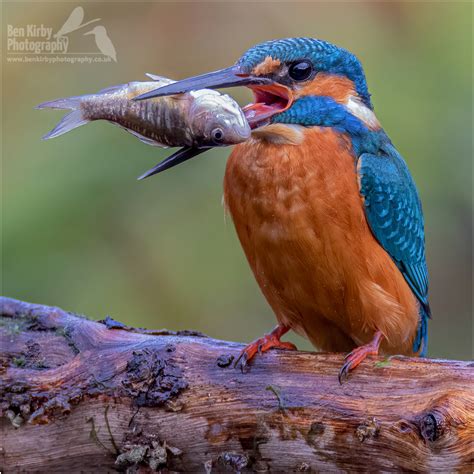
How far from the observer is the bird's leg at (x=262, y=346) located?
9.37 feet

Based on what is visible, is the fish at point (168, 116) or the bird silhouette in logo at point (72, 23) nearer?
the fish at point (168, 116)

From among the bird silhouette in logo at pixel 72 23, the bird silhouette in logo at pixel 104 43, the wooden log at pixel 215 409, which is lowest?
the wooden log at pixel 215 409

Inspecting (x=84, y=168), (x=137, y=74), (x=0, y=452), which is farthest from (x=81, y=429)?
(x=137, y=74)

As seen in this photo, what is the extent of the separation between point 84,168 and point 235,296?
122cm

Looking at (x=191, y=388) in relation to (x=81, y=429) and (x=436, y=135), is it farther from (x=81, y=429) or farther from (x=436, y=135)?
(x=436, y=135)

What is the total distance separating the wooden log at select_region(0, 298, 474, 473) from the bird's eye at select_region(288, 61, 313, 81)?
98 centimetres

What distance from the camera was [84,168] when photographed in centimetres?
476

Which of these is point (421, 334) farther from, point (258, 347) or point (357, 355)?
point (258, 347)

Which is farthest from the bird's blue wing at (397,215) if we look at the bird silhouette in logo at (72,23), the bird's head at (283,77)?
the bird silhouette in logo at (72,23)

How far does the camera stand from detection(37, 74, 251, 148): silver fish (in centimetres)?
267

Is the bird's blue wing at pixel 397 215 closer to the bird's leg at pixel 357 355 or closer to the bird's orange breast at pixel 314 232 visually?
the bird's orange breast at pixel 314 232

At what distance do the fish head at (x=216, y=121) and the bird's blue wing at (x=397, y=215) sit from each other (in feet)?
1.90

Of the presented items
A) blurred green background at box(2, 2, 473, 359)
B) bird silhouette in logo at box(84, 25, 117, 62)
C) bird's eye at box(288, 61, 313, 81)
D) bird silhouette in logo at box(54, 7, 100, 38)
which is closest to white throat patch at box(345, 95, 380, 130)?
bird's eye at box(288, 61, 313, 81)

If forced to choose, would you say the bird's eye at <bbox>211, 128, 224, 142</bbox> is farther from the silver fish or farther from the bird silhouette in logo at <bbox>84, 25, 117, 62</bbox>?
the bird silhouette in logo at <bbox>84, 25, 117, 62</bbox>
